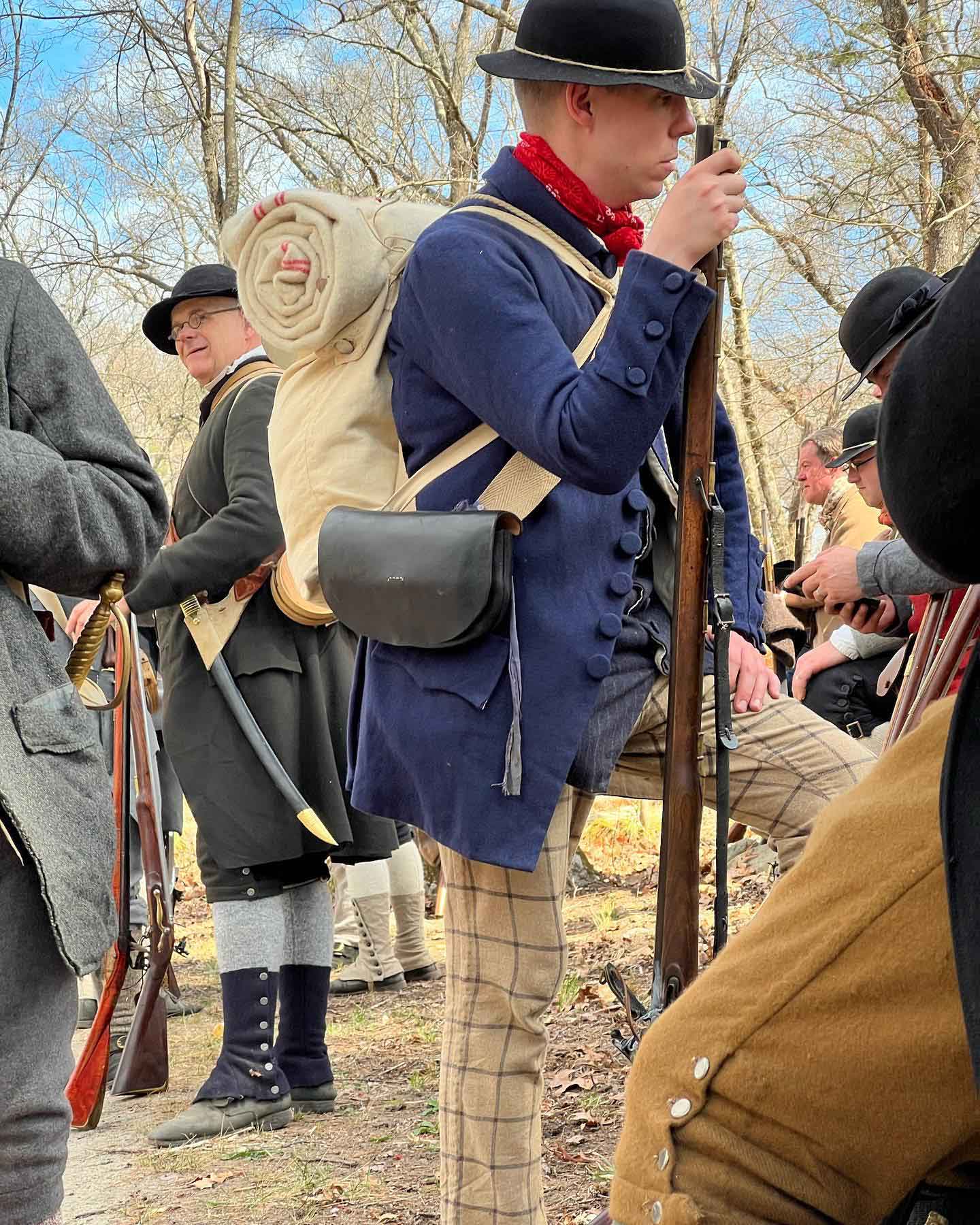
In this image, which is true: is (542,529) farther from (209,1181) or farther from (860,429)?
(860,429)

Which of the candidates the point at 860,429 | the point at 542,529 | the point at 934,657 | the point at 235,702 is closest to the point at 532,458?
the point at 542,529

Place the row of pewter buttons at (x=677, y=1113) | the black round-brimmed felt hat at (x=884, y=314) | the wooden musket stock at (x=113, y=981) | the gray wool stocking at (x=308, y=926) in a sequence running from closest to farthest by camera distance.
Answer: the row of pewter buttons at (x=677, y=1113) < the black round-brimmed felt hat at (x=884, y=314) < the wooden musket stock at (x=113, y=981) < the gray wool stocking at (x=308, y=926)

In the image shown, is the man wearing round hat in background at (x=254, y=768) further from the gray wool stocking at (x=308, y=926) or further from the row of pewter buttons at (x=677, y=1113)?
the row of pewter buttons at (x=677, y=1113)

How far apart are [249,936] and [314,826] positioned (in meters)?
0.42

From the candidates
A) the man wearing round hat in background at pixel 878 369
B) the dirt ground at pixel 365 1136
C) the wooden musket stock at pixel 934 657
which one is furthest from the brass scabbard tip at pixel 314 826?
the wooden musket stock at pixel 934 657

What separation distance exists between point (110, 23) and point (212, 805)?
31.9 feet

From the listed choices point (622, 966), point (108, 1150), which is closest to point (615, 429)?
point (108, 1150)

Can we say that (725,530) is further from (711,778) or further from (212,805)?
(212,805)

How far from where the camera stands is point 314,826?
14.6 feet

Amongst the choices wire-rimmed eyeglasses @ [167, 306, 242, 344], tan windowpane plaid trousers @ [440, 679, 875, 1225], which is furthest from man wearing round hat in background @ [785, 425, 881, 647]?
tan windowpane plaid trousers @ [440, 679, 875, 1225]

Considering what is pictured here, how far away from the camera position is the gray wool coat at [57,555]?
2314 mm

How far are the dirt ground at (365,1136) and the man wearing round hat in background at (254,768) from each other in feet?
0.63

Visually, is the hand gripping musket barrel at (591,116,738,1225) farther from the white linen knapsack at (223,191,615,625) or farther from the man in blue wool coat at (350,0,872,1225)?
the white linen knapsack at (223,191,615,625)

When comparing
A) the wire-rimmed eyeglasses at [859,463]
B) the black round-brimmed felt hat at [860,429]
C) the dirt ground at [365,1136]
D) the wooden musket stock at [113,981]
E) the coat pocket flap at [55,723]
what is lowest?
the dirt ground at [365,1136]
